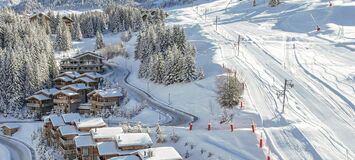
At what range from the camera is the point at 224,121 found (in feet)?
170

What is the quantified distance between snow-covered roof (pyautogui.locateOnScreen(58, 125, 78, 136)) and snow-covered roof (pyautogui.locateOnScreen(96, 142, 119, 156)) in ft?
39.6

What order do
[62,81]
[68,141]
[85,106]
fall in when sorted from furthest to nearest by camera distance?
[62,81] → [85,106] → [68,141]

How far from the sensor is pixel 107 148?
4447cm

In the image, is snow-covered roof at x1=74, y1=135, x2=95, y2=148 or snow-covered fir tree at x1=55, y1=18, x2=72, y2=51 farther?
snow-covered fir tree at x1=55, y1=18, x2=72, y2=51

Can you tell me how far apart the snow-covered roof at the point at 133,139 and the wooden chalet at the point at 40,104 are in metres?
42.1

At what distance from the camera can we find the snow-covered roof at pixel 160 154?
39094 millimetres

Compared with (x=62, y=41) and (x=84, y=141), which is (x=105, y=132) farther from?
(x=62, y=41)

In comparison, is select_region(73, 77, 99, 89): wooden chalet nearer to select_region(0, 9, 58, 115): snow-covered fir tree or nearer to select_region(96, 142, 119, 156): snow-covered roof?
select_region(0, 9, 58, 115): snow-covered fir tree

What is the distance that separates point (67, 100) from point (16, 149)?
694 inches

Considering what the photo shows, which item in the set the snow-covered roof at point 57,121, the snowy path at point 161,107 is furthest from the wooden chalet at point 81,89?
the snow-covered roof at point 57,121

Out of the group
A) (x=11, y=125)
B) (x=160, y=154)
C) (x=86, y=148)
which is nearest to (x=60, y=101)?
(x=11, y=125)

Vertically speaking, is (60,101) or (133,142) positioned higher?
(133,142)

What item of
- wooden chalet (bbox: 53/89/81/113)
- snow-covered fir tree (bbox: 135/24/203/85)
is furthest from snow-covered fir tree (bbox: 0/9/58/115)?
snow-covered fir tree (bbox: 135/24/203/85)

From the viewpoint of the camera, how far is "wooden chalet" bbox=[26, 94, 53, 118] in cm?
8406
